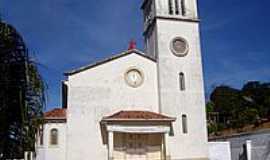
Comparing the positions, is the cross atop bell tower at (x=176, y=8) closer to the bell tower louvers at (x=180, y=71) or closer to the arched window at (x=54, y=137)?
the bell tower louvers at (x=180, y=71)

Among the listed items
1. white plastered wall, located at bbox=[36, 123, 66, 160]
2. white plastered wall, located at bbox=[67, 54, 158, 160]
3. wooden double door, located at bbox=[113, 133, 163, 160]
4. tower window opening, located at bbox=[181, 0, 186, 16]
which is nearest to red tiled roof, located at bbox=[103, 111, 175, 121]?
white plastered wall, located at bbox=[67, 54, 158, 160]

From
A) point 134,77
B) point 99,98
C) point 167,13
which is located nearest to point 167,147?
point 134,77

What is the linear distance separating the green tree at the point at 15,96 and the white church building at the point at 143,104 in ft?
58.4

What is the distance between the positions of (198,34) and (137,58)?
5.32m

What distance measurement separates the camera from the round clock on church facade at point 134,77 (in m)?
26.2

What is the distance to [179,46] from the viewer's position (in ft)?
90.3

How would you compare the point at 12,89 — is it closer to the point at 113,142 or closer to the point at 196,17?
the point at 113,142

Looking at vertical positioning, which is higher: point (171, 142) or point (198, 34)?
point (198, 34)

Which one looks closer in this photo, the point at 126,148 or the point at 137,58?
the point at 126,148

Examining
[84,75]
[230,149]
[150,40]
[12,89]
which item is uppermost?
[150,40]

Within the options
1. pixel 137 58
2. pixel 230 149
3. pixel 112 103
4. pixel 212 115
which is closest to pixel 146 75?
pixel 137 58

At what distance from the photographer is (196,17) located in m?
28.5

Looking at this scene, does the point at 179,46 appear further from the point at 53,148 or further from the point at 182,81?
the point at 53,148

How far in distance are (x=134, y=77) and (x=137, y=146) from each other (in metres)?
4.91
